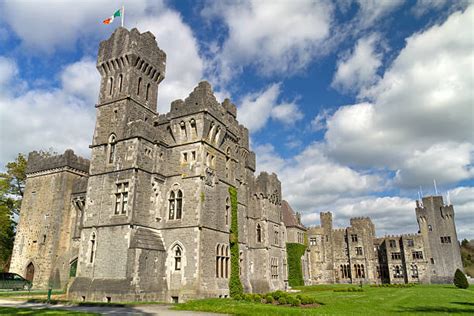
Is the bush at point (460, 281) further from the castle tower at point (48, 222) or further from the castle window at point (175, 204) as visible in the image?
the castle tower at point (48, 222)

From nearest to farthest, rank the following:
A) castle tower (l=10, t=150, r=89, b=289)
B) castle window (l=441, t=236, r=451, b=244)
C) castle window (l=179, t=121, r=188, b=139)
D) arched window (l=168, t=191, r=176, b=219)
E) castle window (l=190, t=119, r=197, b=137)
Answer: arched window (l=168, t=191, r=176, b=219)
castle window (l=190, t=119, r=197, b=137)
castle window (l=179, t=121, r=188, b=139)
castle tower (l=10, t=150, r=89, b=289)
castle window (l=441, t=236, r=451, b=244)

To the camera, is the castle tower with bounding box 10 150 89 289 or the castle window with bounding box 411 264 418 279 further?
the castle window with bounding box 411 264 418 279

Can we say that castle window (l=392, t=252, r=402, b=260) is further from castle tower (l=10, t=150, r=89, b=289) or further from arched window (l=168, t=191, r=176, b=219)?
castle tower (l=10, t=150, r=89, b=289)

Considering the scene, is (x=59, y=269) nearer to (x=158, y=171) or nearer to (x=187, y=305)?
(x=158, y=171)

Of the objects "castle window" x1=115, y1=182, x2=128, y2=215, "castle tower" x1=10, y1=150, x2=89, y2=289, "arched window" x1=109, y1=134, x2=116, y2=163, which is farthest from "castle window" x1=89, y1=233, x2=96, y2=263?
"castle tower" x1=10, y1=150, x2=89, y2=289

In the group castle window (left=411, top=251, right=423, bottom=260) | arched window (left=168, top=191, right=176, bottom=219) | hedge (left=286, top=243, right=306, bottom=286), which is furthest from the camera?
castle window (left=411, top=251, right=423, bottom=260)

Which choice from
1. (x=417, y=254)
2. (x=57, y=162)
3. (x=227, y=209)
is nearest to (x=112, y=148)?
(x=227, y=209)

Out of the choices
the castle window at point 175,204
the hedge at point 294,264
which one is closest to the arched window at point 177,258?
the castle window at point 175,204

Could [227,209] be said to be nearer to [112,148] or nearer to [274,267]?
[112,148]

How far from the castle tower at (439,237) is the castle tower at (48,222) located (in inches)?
2368

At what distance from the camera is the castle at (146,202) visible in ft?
84.7

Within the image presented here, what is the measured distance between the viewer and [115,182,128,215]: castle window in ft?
87.9

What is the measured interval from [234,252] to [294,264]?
2418 cm

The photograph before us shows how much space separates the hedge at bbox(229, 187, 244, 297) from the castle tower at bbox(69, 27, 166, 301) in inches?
248
